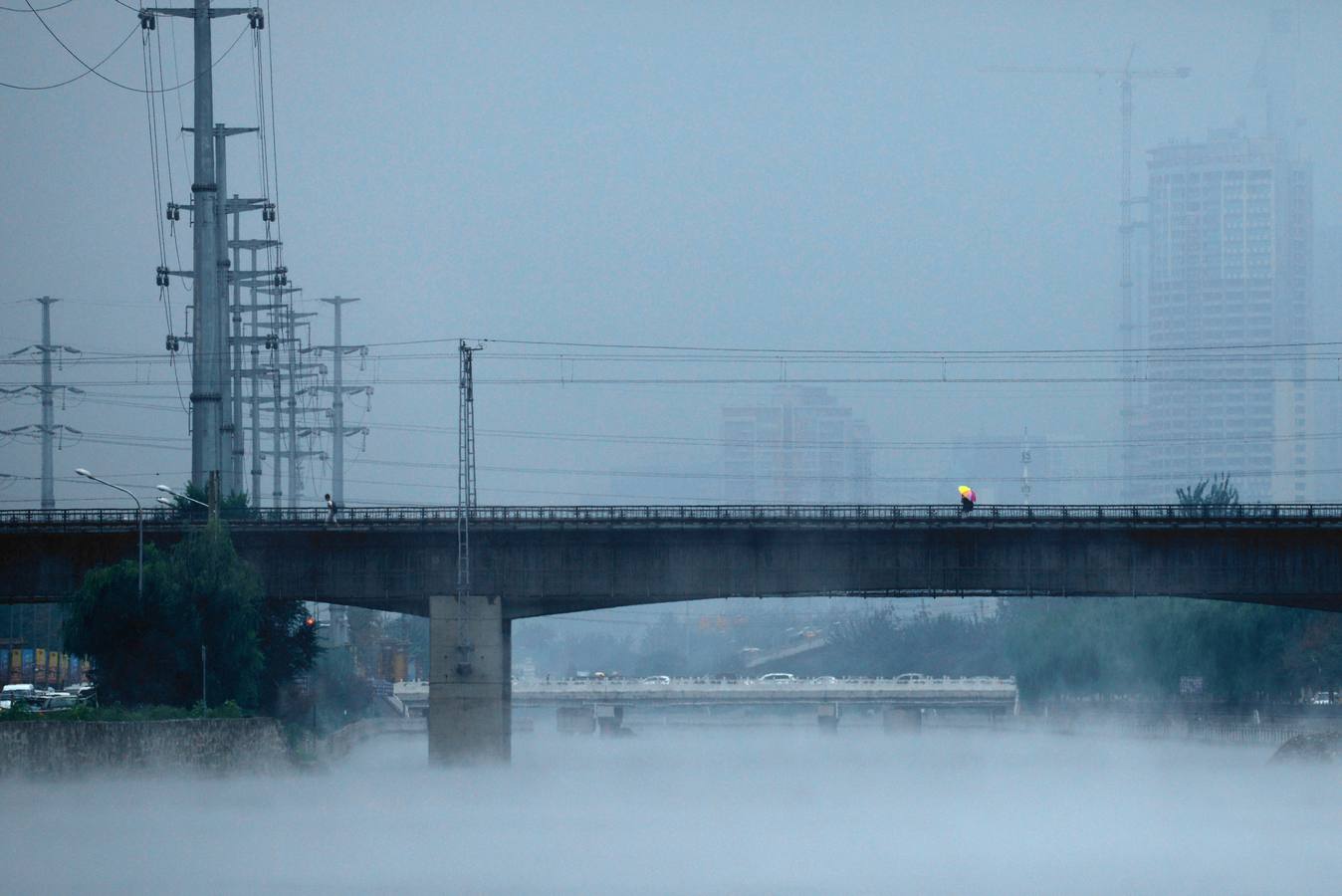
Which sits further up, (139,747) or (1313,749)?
(139,747)

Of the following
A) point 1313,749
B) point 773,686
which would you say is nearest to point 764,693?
point 773,686

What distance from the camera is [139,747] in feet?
200

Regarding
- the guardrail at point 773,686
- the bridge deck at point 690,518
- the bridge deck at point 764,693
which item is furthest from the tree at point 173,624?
the guardrail at point 773,686

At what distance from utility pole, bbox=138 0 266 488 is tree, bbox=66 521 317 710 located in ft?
16.7

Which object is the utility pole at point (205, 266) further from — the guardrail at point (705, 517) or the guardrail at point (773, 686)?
the guardrail at point (773, 686)

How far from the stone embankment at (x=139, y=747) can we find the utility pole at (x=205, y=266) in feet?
65.3

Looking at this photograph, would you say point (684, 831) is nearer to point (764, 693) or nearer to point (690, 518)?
point (690, 518)

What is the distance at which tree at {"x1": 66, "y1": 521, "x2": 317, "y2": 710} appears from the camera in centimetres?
8862

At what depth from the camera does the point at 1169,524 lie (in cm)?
9394

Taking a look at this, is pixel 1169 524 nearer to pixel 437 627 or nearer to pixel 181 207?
pixel 437 627

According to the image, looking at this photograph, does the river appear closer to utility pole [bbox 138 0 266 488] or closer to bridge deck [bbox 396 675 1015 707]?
utility pole [bbox 138 0 266 488]

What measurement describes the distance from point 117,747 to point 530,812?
15600 millimetres

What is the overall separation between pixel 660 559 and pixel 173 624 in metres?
23.7

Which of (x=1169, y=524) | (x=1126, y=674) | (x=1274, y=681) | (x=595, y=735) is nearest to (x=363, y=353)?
(x=595, y=735)
